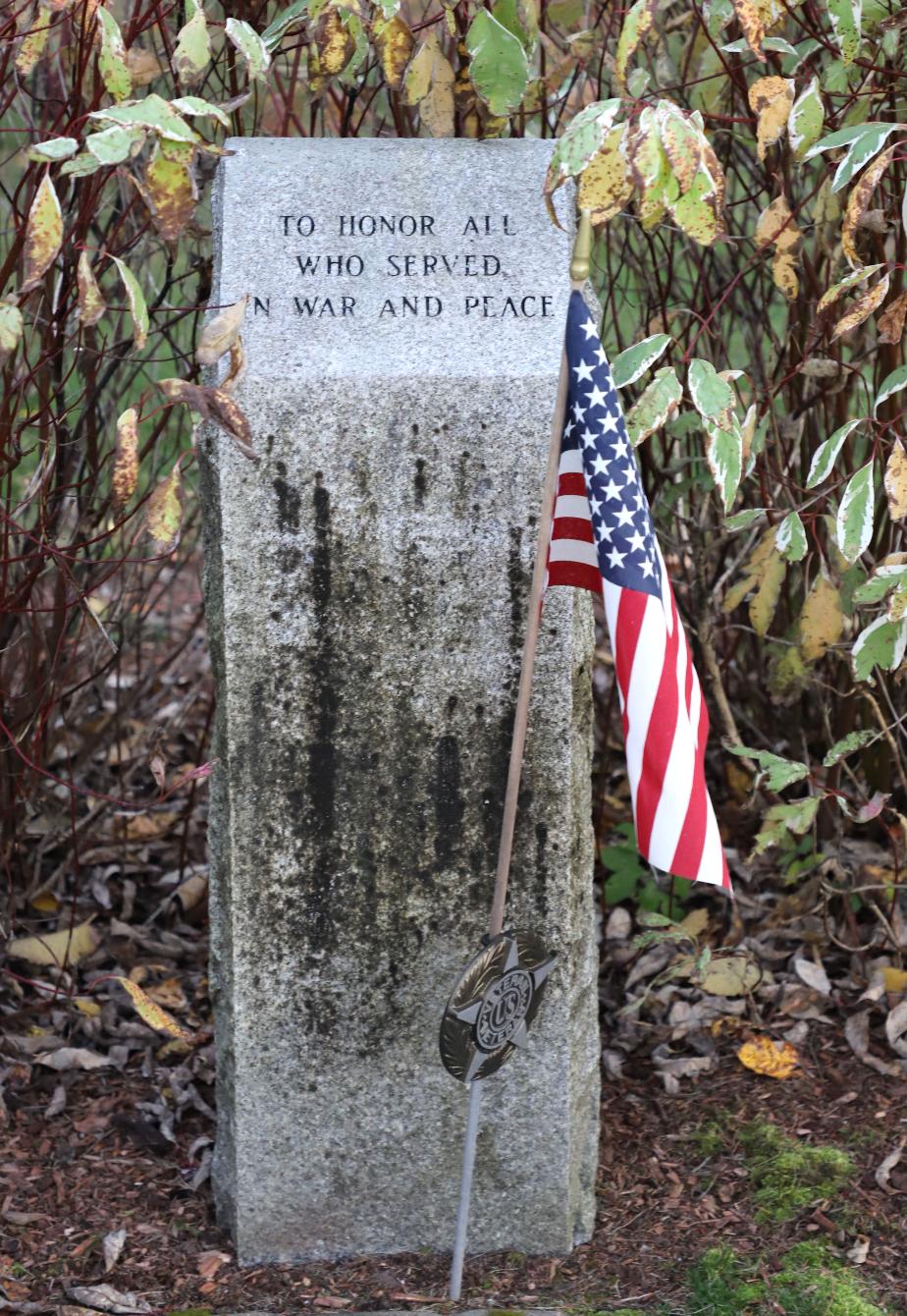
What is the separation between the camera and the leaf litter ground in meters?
2.55

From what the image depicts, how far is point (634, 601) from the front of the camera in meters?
2.13

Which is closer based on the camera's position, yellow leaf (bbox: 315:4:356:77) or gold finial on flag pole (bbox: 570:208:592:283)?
gold finial on flag pole (bbox: 570:208:592:283)

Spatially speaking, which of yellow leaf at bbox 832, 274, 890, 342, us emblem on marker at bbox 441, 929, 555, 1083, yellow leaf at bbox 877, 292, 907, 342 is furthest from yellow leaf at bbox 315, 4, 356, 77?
us emblem on marker at bbox 441, 929, 555, 1083

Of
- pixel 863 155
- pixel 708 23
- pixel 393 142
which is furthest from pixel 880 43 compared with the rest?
pixel 393 142

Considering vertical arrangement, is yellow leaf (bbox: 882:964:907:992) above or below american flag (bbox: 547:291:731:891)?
below

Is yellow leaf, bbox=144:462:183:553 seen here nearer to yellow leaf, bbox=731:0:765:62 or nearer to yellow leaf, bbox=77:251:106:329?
yellow leaf, bbox=77:251:106:329

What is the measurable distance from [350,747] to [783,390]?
70.8 inches

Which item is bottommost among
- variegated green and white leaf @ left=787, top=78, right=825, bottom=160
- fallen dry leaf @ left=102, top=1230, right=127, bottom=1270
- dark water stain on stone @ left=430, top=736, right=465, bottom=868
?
fallen dry leaf @ left=102, top=1230, right=127, bottom=1270

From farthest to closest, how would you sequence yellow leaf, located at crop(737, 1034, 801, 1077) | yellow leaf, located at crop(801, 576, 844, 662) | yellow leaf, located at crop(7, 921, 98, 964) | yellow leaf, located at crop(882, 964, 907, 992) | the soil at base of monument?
1. yellow leaf, located at crop(7, 921, 98, 964)
2. yellow leaf, located at crop(882, 964, 907, 992)
3. yellow leaf, located at crop(737, 1034, 801, 1077)
4. yellow leaf, located at crop(801, 576, 844, 662)
5. the soil at base of monument

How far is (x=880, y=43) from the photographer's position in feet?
8.92

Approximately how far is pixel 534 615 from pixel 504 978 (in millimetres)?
576

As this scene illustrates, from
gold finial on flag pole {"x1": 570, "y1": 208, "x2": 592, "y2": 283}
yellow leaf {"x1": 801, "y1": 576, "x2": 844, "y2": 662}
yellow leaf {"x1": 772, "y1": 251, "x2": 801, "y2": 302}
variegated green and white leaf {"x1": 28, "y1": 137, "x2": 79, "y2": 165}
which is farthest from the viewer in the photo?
yellow leaf {"x1": 801, "y1": 576, "x2": 844, "y2": 662}

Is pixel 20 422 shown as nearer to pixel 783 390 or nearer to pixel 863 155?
pixel 863 155

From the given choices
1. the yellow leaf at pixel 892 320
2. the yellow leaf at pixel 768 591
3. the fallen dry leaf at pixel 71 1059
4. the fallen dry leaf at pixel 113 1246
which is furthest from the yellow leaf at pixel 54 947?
the yellow leaf at pixel 892 320
